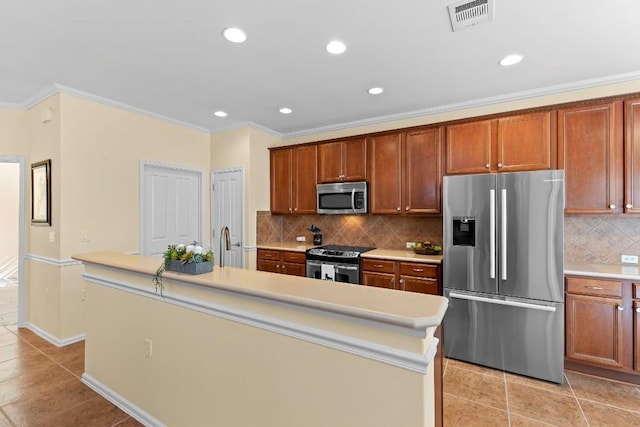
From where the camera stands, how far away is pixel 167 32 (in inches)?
86.5

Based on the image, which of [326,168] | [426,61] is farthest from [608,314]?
[326,168]

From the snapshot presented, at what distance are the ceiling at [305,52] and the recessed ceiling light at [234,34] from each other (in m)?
0.05

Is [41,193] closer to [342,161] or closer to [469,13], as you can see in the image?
[342,161]

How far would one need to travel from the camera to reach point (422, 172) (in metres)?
3.70

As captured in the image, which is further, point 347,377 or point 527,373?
point 527,373

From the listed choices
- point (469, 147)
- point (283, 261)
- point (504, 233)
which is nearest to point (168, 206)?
point (283, 261)

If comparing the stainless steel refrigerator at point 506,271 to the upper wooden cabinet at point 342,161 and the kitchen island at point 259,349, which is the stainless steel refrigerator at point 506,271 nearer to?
the upper wooden cabinet at point 342,161

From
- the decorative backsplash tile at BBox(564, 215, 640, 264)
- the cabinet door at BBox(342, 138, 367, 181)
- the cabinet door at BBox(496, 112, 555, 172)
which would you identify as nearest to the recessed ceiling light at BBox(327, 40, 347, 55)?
the cabinet door at BBox(342, 138, 367, 181)

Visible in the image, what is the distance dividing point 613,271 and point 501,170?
1.30 m

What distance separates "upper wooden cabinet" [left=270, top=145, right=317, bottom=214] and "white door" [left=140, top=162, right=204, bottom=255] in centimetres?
117

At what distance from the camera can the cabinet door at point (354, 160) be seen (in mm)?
4129

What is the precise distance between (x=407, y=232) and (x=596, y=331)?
205 cm

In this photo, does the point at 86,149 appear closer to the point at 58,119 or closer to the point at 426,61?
the point at 58,119

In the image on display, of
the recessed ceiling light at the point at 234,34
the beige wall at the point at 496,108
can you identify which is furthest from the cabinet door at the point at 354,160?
the recessed ceiling light at the point at 234,34
